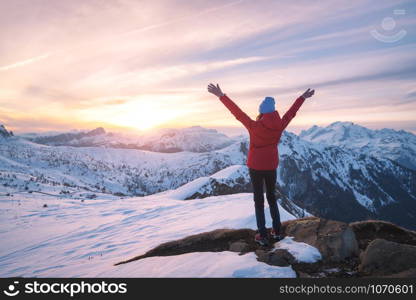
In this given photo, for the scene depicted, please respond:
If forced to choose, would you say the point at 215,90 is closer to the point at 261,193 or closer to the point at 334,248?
the point at 261,193

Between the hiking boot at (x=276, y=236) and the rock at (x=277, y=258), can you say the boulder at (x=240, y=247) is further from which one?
the hiking boot at (x=276, y=236)

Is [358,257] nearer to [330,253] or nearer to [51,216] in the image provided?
[330,253]

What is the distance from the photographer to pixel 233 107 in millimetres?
7480

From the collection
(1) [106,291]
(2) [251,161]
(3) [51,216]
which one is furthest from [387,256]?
(3) [51,216]

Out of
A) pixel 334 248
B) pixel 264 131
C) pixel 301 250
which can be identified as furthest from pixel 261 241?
pixel 264 131

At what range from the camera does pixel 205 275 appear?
5875 millimetres

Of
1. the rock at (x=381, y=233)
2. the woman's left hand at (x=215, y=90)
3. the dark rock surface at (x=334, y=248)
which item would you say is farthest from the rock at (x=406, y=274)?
the woman's left hand at (x=215, y=90)

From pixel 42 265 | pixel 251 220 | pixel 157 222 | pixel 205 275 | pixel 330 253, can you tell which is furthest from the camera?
pixel 157 222

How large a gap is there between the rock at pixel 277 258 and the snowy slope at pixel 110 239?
27cm

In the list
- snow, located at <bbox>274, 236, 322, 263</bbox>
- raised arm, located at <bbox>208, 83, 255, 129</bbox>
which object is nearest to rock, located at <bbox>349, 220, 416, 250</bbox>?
snow, located at <bbox>274, 236, 322, 263</bbox>

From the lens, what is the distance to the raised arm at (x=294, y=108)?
7508mm

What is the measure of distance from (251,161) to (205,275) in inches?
128

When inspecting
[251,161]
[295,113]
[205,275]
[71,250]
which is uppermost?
[295,113]

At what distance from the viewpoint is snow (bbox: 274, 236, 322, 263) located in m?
6.80
